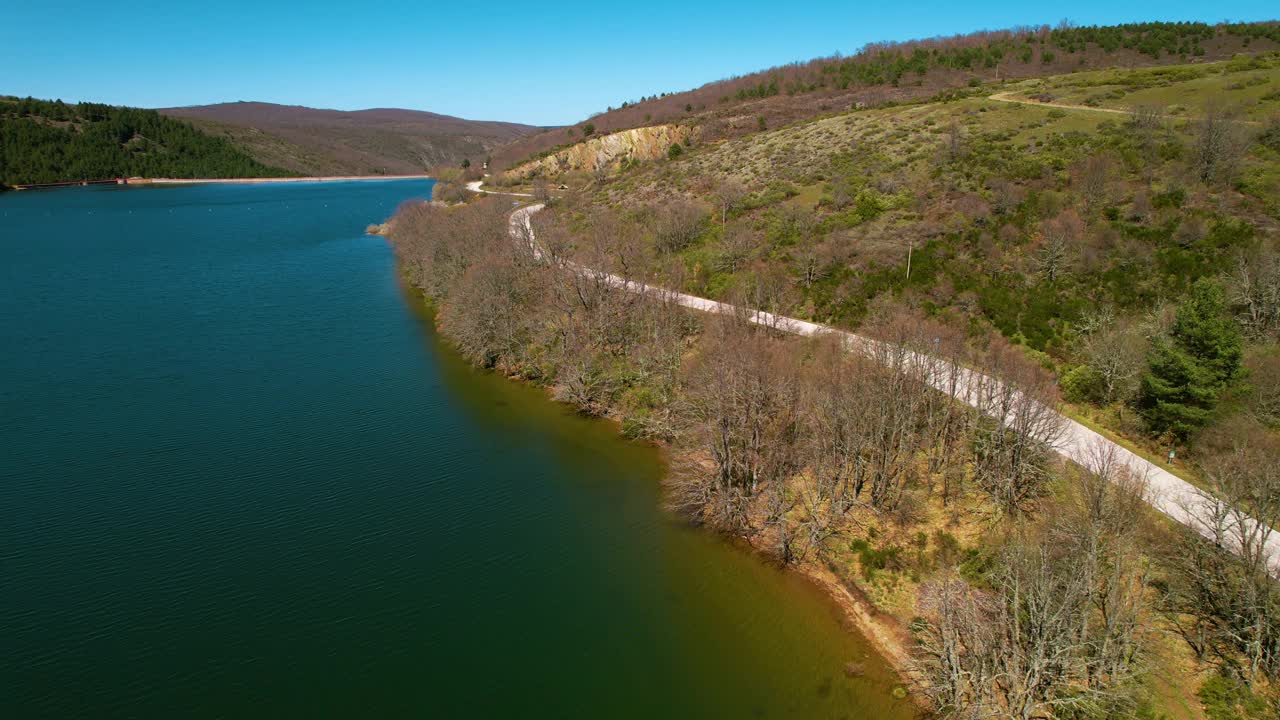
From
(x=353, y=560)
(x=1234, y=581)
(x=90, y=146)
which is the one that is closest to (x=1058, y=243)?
(x=1234, y=581)

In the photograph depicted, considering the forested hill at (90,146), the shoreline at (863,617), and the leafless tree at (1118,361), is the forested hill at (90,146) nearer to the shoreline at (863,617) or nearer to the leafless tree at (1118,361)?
the shoreline at (863,617)

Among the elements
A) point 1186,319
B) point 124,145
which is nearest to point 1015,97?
point 1186,319

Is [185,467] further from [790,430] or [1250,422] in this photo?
[1250,422]

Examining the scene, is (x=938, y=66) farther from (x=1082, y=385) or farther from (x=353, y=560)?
(x=353, y=560)

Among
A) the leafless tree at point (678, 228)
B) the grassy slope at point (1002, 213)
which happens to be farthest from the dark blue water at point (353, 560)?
the leafless tree at point (678, 228)

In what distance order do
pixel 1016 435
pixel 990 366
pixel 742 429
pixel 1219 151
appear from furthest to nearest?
pixel 1219 151 < pixel 742 429 < pixel 990 366 < pixel 1016 435

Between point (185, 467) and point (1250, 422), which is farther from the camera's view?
point (185, 467)
